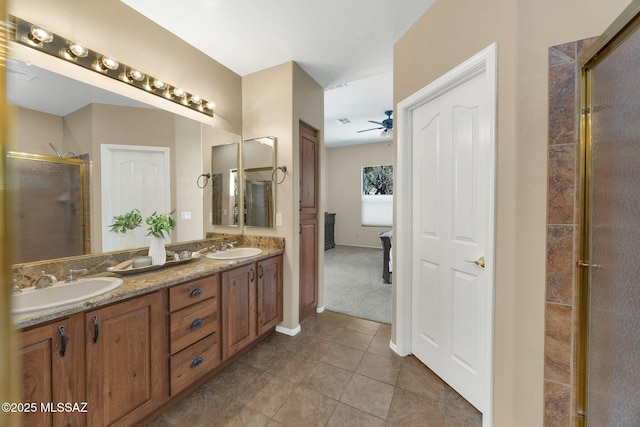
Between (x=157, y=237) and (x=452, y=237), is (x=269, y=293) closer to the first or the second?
(x=157, y=237)

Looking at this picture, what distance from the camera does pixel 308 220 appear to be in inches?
111

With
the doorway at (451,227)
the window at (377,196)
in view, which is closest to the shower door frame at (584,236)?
the doorway at (451,227)

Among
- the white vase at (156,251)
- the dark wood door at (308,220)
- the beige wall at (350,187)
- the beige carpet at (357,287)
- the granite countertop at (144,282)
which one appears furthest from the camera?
the beige wall at (350,187)

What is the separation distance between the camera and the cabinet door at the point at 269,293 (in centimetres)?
222

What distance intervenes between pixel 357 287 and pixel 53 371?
328 centimetres

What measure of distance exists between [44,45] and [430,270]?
2.83 meters

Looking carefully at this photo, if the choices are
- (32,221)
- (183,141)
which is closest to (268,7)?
(183,141)

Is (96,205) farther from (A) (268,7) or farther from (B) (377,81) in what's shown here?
(B) (377,81)

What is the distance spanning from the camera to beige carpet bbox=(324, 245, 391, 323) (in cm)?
299

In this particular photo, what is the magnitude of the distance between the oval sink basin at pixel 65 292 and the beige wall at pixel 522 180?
2.06 metres

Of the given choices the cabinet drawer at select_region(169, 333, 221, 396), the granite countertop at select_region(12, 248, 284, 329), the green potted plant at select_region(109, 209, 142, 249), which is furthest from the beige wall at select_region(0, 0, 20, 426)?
the green potted plant at select_region(109, 209, 142, 249)

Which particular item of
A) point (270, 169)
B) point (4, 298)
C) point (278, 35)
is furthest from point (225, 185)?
point (4, 298)

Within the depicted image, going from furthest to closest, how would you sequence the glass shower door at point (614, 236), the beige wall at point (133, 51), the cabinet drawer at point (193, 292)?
1. the cabinet drawer at point (193, 292)
2. the beige wall at point (133, 51)
3. the glass shower door at point (614, 236)

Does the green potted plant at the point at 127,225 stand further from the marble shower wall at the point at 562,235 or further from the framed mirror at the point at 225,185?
the marble shower wall at the point at 562,235
